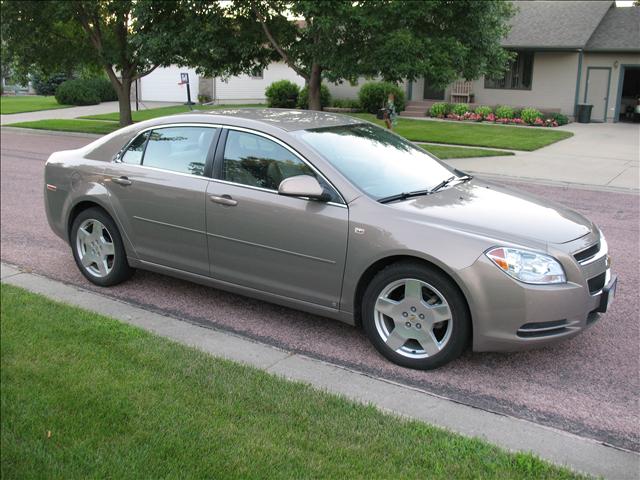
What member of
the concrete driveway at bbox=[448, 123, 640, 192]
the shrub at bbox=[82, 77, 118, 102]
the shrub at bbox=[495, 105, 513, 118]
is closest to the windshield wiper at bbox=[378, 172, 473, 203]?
the concrete driveway at bbox=[448, 123, 640, 192]

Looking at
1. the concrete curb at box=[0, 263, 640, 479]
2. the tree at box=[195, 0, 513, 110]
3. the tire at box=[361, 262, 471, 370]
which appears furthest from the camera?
the tree at box=[195, 0, 513, 110]

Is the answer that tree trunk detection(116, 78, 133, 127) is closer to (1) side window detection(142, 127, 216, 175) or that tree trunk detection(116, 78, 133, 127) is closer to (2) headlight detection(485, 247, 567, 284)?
(1) side window detection(142, 127, 216, 175)

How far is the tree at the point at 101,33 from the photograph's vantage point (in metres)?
18.1

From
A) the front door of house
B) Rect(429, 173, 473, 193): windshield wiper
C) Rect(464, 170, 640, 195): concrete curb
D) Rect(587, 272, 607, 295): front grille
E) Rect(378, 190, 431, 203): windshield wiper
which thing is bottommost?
Rect(464, 170, 640, 195): concrete curb

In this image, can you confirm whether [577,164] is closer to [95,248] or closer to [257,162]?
[257,162]

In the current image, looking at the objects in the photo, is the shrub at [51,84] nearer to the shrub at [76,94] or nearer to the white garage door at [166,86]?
the white garage door at [166,86]

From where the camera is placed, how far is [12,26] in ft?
69.5

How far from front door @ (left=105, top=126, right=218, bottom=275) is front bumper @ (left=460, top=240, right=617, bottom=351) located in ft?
7.32

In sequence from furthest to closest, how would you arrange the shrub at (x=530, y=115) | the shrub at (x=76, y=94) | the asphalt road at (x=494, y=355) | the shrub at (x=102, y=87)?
the shrub at (x=102, y=87), the shrub at (x=76, y=94), the shrub at (x=530, y=115), the asphalt road at (x=494, y=355)

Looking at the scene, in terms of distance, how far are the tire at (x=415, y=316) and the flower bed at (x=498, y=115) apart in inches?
938

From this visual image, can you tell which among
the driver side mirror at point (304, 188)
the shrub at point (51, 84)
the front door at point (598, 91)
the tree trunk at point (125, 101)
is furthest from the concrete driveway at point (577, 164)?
the shrub at point (51, 84)

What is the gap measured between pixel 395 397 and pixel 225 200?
6.58 feet

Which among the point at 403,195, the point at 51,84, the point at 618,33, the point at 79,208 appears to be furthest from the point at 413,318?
the point at 51,84

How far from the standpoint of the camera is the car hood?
14.0ft
